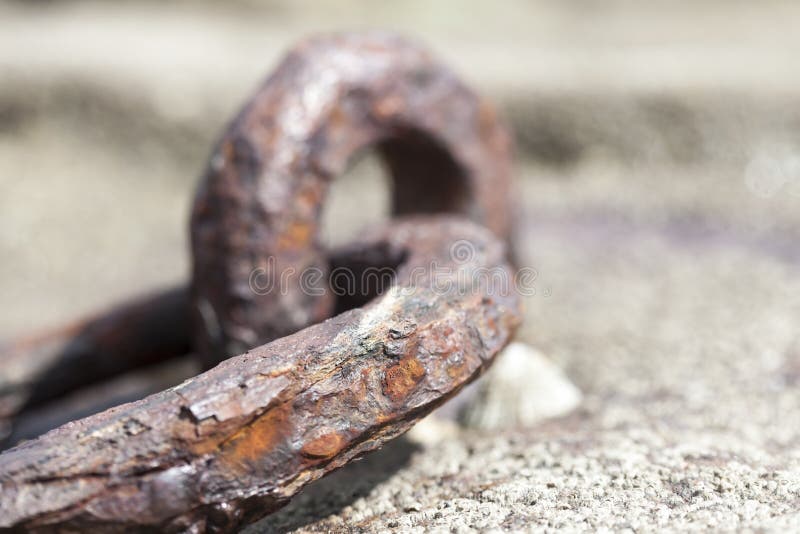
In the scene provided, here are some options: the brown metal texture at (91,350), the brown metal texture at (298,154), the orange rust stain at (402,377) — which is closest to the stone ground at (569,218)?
the orange rust stain at (402,377)

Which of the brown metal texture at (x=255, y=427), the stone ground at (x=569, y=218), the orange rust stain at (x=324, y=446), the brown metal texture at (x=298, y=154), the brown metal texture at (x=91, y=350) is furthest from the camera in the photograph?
the brown metal texture at (x=91, y=350)

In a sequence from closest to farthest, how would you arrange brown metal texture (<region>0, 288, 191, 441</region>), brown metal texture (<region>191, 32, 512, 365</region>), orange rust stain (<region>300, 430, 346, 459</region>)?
orange rust stain (<region>300, 430, 346, 459</region>)
brown metal texture (<region>191, 32, 512, 365</region>)
brown metal texture (<region>0, 288, 191, 441</region>)

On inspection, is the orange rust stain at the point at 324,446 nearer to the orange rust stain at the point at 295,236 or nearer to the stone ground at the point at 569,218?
the stone ground at the point at 569,218

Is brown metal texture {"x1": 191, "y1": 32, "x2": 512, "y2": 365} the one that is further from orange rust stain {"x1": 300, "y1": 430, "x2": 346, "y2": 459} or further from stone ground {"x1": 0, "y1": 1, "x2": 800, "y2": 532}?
orange rust stain {"x1": 300, "y1": 430, "x2": 346, "y2": 459}

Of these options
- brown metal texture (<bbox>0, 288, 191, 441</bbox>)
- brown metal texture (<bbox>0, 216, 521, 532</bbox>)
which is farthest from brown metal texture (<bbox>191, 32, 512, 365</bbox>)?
brown metal texture (<bbox>0, 216, 521, 532</bbox>)

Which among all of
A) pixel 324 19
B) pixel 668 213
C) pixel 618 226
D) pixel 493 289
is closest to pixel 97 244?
pixel 618 226

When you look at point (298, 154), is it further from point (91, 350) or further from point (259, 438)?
point (259, 438)
